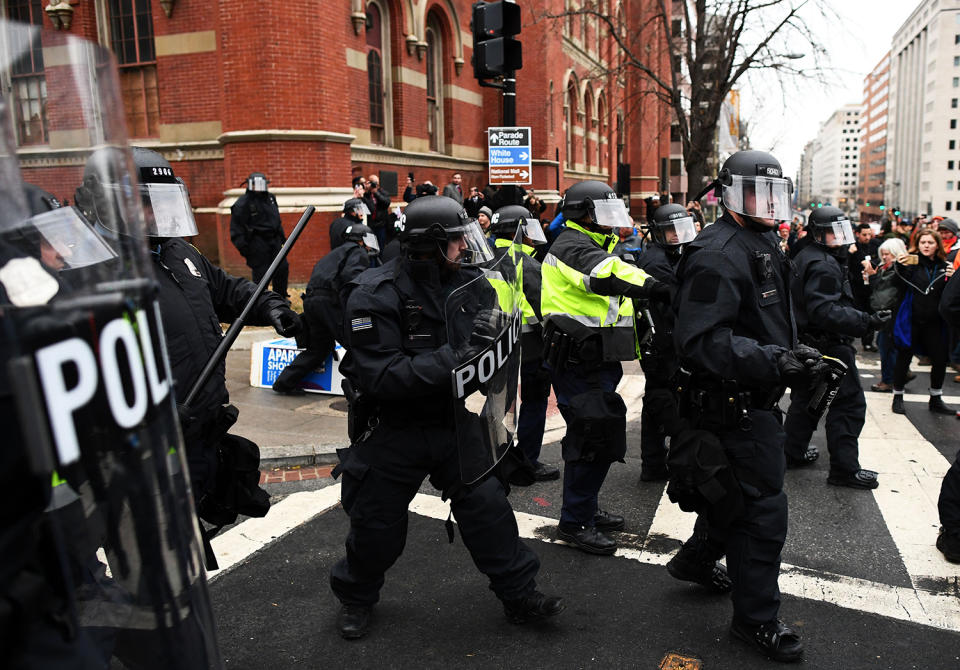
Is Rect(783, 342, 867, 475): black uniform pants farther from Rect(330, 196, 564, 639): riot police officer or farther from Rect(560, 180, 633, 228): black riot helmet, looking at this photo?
Rect(330, 196, 564, 639): riot police officer

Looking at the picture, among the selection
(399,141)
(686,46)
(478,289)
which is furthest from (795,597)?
(686,46)

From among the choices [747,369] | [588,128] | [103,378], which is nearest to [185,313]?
[103,378]

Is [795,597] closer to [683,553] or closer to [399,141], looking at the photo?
[683,553]

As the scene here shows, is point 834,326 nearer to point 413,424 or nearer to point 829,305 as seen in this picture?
point 829,305

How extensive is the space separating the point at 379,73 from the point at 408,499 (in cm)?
1533

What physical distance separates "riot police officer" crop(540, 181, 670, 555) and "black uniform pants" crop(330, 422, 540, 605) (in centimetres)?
104

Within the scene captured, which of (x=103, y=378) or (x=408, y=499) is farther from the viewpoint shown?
(x=408, y=499)

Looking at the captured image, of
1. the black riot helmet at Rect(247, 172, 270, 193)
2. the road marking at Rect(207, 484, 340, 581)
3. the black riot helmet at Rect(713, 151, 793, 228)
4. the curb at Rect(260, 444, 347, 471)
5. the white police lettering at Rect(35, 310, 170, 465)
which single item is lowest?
the road marking at Rect(207, 484, 340, 581)

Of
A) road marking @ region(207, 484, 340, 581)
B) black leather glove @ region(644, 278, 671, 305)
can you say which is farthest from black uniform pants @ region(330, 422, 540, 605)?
black leather glove @ region(644, 278, 671, 305)

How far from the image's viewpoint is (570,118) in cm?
3038

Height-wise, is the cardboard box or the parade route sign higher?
the parade route sign

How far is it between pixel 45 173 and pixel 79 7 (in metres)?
16.1

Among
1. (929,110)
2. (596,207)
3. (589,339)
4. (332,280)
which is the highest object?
(929,110)

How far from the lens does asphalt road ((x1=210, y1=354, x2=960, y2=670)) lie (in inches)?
135
